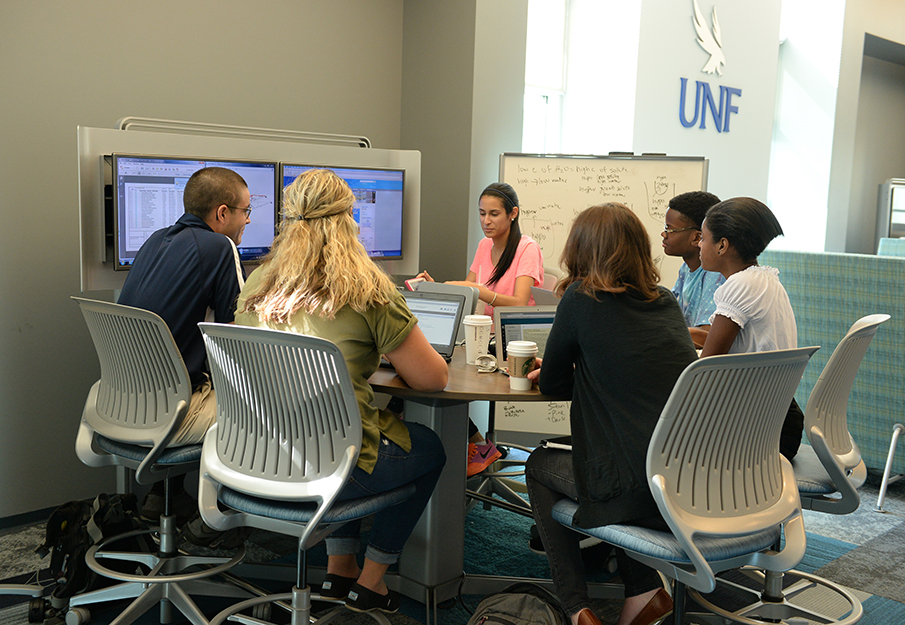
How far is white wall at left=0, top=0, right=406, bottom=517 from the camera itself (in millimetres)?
2822

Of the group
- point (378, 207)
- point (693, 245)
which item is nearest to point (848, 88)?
point (693, 245)

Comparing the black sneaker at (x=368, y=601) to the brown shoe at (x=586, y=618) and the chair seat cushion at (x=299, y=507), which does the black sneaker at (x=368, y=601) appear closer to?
the chair seat cushion at (x=299, y=507)

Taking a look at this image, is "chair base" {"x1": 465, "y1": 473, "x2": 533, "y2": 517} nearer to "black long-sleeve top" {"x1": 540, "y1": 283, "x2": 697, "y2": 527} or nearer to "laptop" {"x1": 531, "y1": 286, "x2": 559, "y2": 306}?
"laptop" {"x1": 531, "y1": 286, "x2": 559, "y2": 306}

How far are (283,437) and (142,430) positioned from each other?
59cm

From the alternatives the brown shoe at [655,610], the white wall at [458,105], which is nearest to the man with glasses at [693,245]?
the brown shoe at [655,610]

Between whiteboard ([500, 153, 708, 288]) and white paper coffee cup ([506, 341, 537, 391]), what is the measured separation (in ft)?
6.58

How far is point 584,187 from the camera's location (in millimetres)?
3963

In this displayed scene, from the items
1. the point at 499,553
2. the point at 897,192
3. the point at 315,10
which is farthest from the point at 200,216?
the point at 897,192

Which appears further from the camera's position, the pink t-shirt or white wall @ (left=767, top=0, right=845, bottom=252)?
white wall @ (left=767, top=0, right=845, bottom=252)

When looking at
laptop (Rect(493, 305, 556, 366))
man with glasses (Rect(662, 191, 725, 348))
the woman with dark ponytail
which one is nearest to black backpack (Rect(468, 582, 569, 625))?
laptop (Rect(493, 305, 556, 366))

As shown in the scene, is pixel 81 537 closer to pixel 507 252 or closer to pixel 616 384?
pixel 616 384

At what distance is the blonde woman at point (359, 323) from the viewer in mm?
1810

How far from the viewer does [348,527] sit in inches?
83.1

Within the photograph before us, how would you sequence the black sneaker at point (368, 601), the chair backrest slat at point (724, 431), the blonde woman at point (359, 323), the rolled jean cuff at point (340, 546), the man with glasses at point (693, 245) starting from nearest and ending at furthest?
1. the chair backrest slat at point (724, 431)
2. the blonde woman at point (359, 323)
3. the black sneaker at point (368, 601)
4. the rolled jean cuff at point (340, 546)
5. the man with glasses at point (693, 245)
